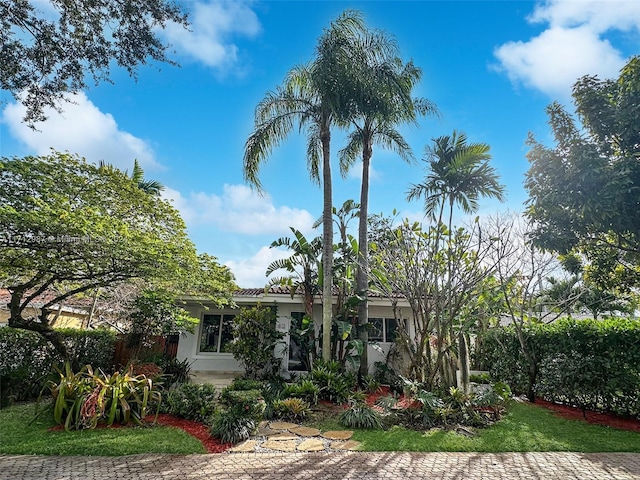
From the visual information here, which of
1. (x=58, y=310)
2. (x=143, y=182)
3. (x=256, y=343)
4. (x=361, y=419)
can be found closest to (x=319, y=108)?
(x=256, y=343)

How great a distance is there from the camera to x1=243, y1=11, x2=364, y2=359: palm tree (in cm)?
1066

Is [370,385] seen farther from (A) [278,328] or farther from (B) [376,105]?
(B) [376,105]

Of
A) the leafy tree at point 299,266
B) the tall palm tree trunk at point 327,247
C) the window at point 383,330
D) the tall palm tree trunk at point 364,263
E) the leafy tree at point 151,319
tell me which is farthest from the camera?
the window at point 383,330

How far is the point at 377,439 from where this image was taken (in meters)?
6.53

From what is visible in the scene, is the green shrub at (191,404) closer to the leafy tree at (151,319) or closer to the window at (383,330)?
the leafy tree at (151,319)

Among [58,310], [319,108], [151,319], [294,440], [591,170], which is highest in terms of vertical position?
[319,108]

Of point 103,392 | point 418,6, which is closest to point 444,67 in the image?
point 418,6

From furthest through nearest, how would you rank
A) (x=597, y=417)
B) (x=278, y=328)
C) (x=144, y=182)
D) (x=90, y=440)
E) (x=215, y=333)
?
(x=144, y=182), (x=215, y=333), (x=278, y=328), (x=597, y=417), (x=90, y=440)

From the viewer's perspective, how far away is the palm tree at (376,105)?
10.8 meters

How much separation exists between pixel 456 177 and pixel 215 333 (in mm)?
11759

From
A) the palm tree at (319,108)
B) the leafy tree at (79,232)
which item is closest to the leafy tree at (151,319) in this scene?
the leafy tree at (79,232)

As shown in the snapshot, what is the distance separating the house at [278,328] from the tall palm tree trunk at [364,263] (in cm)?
113

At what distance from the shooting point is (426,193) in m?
12.0

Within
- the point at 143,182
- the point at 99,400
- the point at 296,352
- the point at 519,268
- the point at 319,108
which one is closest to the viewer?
the point at 99,400
